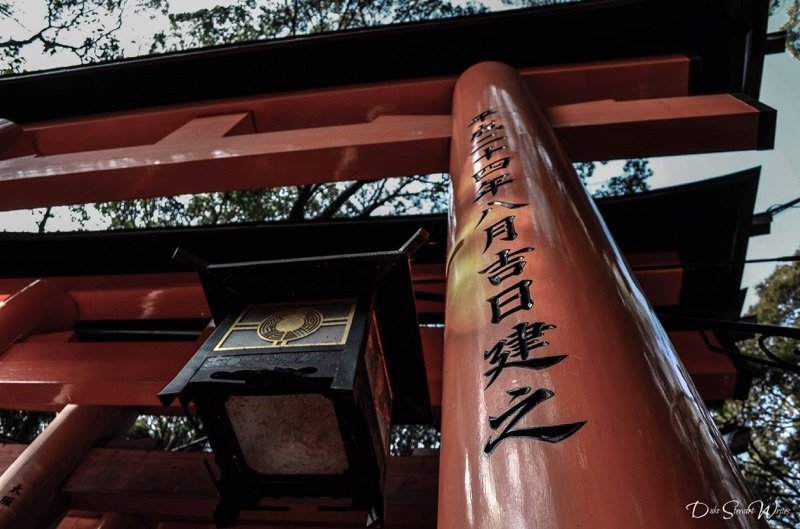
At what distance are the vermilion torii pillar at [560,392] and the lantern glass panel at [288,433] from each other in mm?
847

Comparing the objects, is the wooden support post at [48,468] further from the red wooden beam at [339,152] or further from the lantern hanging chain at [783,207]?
the lantern hanging chain at [783,207]

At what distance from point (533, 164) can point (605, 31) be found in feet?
8.95

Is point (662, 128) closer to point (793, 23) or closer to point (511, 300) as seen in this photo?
point (511, 300)

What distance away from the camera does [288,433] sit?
2.20 m

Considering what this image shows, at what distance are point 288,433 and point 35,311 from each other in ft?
11.6

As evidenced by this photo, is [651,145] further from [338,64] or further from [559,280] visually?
[338,64]

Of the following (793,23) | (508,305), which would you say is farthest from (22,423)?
(793,23)

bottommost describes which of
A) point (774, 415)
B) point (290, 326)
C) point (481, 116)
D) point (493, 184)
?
point (774, 415)

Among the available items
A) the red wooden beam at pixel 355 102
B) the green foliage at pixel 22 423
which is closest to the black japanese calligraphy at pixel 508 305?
the red wooden beam at pixel 355 102

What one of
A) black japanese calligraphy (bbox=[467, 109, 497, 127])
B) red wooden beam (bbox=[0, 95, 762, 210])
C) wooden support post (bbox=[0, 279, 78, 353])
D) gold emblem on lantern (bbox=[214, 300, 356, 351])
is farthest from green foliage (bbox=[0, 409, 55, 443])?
black japanese calligraphy (bbox=[467, 109, 497, 127])

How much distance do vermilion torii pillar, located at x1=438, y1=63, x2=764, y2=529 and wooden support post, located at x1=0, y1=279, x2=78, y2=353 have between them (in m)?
4.10

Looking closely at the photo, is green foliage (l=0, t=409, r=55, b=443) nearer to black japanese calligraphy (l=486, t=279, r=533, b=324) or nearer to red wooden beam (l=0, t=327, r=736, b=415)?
red wooden beam (l=0, t=327, r=736, b=415)

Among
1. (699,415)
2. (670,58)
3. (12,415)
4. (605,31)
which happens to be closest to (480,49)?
(605,31)

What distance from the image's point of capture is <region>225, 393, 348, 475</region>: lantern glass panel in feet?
6.95
